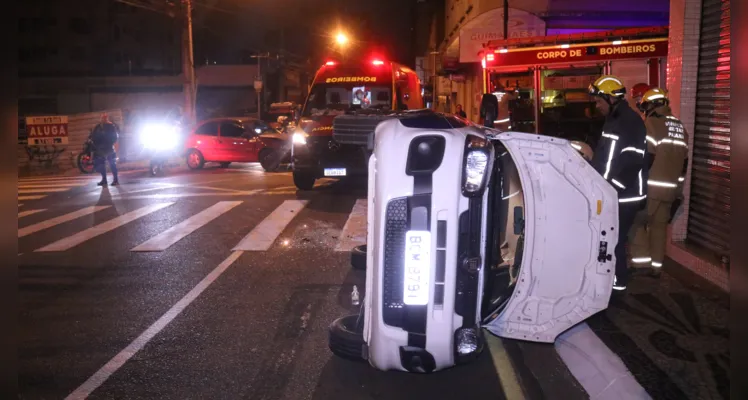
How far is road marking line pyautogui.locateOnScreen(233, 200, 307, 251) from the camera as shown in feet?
30.9

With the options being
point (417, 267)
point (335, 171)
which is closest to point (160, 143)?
point (335, 171)

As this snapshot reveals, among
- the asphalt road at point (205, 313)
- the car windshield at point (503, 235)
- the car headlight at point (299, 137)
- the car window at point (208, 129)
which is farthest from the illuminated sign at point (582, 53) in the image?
the car window at point (208, 129)

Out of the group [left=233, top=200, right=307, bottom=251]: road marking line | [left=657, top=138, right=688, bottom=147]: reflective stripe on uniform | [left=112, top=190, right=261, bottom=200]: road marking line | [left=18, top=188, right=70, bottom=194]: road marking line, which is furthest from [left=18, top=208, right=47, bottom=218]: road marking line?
[left=657, top=138, right=688, bottom=147]: reflective stripe on uniform

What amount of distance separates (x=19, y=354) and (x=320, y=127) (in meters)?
9.05

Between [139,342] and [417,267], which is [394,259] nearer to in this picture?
[417,267]

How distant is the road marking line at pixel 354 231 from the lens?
30.8 ft

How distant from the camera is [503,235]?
5895 millimetres

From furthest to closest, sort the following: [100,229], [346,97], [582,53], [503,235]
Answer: [346,97], [582,53], [100,229], [503,235]

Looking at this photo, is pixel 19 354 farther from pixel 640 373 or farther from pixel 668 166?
pixel 668 166

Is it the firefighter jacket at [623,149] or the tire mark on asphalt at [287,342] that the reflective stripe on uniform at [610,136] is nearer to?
the firefighter jacket at [623,149]

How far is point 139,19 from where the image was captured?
5172cm

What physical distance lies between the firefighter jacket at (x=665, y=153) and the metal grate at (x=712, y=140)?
593 mm

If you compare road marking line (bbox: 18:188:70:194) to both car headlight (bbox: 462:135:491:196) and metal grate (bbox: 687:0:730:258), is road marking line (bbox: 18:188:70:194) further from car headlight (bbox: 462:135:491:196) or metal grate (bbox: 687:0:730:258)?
car headlight (bbox: 462:135:491:196)

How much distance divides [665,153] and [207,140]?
16231 millimetres
